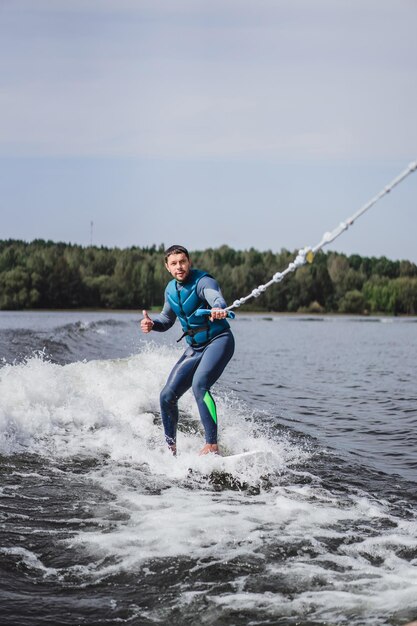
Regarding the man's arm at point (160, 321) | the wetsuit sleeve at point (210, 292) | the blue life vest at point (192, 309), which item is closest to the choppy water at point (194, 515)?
the blue life vest at point (192, 309)

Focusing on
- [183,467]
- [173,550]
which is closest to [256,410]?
[183,467]

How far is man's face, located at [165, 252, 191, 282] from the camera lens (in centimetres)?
815

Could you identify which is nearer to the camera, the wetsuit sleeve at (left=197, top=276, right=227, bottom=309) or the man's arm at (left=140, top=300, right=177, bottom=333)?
the wetsuit sleeve at (left=197, top=276, right=227, bottom=309)

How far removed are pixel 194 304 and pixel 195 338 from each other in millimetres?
424

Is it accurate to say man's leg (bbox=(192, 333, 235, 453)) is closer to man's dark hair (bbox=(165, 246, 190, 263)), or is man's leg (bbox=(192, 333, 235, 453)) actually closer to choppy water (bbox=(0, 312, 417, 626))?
choppy water (bbox=(0, 312, 417, 626))

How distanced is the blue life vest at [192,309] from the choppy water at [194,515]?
139cm

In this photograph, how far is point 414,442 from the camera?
10.8 meters

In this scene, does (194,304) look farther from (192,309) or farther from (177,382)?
(177,382)

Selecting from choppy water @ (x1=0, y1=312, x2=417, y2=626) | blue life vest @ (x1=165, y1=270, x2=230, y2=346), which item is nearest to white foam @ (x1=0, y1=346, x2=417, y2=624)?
choppy water @ (x1=0, y1=312, x2=417, y2=626)

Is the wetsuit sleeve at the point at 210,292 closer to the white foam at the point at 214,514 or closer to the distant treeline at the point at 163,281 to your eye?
the white foam at the point at 214,514

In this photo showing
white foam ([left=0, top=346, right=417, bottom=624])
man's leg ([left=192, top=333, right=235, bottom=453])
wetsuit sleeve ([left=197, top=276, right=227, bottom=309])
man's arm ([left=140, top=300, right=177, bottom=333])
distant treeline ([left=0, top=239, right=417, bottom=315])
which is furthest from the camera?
distant treeline ([left=0, top=239, right=417, bottom=315])

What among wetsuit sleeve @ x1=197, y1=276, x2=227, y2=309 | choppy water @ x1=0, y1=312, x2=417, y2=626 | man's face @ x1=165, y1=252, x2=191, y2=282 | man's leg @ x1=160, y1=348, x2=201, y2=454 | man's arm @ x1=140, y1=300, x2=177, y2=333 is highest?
man's face @ x1=165, y1=252, x2=191, y2=282

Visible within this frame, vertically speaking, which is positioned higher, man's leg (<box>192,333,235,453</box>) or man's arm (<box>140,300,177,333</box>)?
man's arm (<box>140,300,177,333</box>)

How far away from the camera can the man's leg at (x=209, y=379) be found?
8.25 metres
